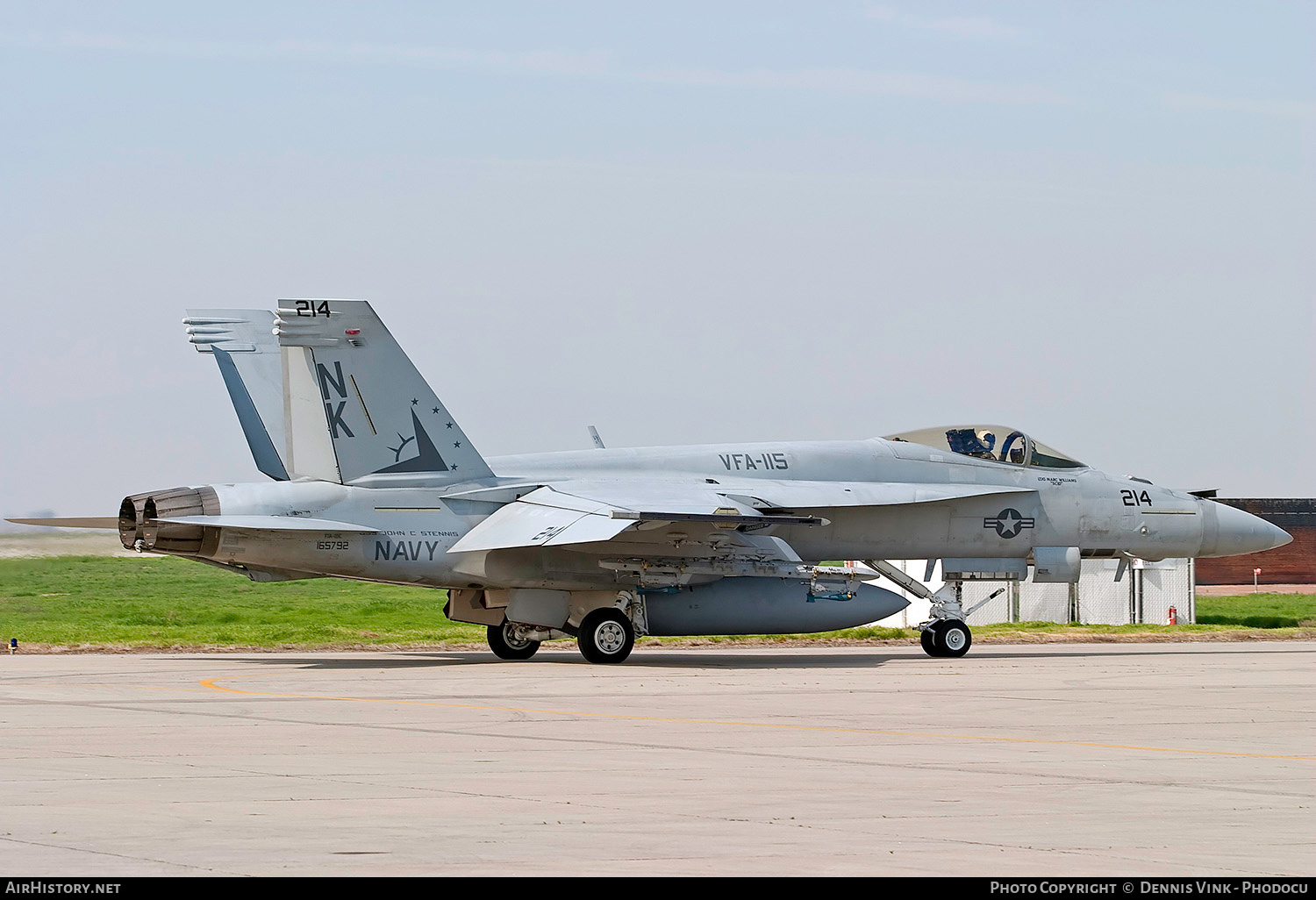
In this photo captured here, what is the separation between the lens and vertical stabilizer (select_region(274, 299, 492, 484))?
21359 millimetres

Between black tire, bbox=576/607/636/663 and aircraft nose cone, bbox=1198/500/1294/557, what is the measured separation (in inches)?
388

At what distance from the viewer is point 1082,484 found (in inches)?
997

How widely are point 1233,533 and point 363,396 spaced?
46.1 ft

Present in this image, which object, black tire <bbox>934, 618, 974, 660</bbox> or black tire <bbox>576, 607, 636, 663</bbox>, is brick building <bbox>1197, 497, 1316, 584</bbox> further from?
black tire <bbox>576, 607, 636, 663</bbox>

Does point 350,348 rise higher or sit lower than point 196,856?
higher

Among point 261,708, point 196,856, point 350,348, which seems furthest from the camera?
point 350,348

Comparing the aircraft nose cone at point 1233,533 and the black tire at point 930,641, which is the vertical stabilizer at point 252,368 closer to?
the black tire at point 930,641

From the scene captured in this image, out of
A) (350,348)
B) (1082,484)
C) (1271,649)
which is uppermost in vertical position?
(350,348)

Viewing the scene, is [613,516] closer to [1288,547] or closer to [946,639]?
[946,639]

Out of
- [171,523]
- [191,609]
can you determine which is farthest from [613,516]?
[191,609]

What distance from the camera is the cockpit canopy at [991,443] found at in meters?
24.8

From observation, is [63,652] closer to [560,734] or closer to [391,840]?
[560,734]
